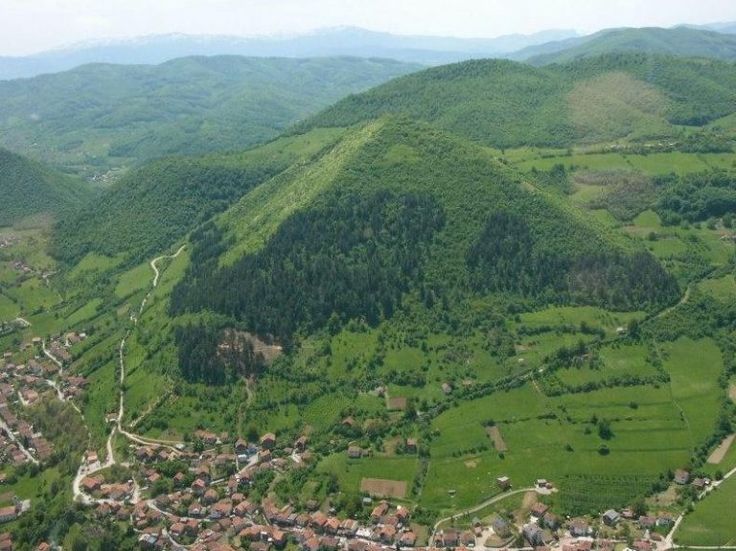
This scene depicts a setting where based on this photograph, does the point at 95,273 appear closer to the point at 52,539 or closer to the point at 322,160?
the point at 322,160

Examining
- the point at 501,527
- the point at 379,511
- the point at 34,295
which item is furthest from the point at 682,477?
the point at 34,295

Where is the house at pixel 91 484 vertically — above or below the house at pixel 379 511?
below

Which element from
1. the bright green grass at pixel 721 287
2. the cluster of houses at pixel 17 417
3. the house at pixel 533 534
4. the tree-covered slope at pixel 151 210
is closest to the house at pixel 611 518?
the house at pixel 533 534

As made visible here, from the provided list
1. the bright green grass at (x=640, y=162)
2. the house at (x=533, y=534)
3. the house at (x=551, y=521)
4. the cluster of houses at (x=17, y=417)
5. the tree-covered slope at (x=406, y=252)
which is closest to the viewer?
the house at (x=533, y=534)

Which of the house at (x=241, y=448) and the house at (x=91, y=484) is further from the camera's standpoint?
the house at (x=241, y=448)

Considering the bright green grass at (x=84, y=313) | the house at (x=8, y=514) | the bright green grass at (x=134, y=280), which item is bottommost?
the house at (x=8, y=514)

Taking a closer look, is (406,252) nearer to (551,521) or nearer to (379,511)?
(379,511)

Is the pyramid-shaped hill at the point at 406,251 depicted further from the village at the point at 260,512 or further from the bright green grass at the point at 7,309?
the bright green grass at the point at 7,309

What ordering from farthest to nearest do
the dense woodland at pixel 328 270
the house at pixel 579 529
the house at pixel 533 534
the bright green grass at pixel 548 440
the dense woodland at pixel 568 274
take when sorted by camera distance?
the dense woodland at pixel 568 274 < the dense woodland at pixel 328 270 < the bright green grass at pixel 548 440 < the house at pixel 579 529 < the house at pixel 533 534
